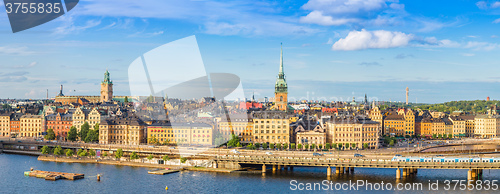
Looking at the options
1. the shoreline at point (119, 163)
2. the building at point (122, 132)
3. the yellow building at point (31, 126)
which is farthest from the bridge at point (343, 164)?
the yellow building at point (31, 126)

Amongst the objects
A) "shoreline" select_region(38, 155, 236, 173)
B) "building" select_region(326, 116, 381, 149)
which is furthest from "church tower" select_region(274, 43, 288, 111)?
"shoreline" select_region(38, 155, 236, 173)

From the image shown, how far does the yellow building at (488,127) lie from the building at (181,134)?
178 feet

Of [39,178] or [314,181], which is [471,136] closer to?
[314,181]

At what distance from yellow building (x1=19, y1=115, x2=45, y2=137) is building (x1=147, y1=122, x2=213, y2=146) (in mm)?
21945

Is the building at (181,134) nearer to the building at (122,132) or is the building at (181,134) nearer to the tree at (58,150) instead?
the building at (122,132)

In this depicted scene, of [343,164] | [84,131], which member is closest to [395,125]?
[343,164]

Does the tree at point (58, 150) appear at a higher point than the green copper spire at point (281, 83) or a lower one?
lower

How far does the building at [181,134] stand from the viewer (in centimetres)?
7300

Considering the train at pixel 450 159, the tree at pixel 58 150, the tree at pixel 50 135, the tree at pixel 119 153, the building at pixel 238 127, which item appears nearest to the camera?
the train at pixel 450 159

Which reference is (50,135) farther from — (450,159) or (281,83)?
(450,159)

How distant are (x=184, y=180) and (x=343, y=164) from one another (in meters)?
14.0

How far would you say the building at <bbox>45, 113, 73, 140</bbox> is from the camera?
3327 inches

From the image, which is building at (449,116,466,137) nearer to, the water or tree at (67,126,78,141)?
the water

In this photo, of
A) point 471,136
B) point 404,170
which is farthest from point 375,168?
point 471,136
